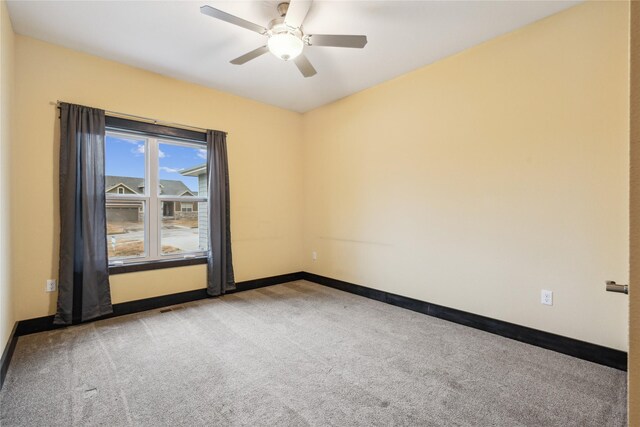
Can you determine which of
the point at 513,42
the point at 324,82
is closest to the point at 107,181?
the point at 324,82

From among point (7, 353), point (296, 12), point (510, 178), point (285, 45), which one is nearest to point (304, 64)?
point (285, 45)

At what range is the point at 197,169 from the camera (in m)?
3.96

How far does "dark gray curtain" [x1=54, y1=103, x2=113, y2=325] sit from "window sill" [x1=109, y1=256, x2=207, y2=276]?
Result: 0.14m

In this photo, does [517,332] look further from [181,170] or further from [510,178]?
[181,170]

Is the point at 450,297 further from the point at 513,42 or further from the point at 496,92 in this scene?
the point at 513,42

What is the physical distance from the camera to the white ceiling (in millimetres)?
2352

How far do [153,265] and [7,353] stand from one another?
4.58 ft

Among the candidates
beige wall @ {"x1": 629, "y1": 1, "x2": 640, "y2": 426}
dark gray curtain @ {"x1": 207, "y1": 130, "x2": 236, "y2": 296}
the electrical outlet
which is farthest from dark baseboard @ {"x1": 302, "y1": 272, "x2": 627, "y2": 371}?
beige wall @ {"x1": 629, "y1": 1, "x2": 640, "y2": 426}

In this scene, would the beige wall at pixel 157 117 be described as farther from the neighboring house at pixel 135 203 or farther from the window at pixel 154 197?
the neighboring house at pixel 135 203

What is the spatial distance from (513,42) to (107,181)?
4145 millimetres

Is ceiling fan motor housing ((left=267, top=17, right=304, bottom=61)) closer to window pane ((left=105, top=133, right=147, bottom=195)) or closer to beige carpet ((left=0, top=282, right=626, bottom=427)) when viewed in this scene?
window pane ((left=105, top=133, right=147, bottom=195))

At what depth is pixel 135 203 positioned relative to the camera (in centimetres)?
344

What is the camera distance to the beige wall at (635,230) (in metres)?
0.55

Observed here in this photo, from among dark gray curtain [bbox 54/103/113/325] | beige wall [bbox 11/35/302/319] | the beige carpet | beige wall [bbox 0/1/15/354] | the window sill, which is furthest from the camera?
the window sill
